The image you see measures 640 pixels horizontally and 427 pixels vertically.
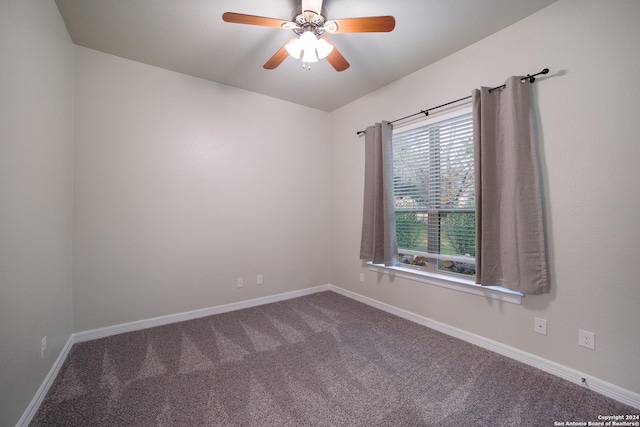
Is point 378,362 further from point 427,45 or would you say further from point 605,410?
point 427,45

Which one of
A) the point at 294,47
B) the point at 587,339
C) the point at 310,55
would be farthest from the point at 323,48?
the point at 587,339

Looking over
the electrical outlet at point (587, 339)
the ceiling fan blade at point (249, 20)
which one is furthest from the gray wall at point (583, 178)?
the ceiling fan blade at point (249, 20)

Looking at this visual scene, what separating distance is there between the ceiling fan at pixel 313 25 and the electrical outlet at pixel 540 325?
2.34 meters

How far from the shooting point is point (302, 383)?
5.82 feet

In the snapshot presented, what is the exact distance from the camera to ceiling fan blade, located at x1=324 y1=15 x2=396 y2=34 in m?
1.60

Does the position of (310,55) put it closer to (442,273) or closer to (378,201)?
(378,201)

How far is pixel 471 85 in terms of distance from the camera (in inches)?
91.8

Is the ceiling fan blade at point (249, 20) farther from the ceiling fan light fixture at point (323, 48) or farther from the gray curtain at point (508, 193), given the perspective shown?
the gray curtain at point (508, 193)

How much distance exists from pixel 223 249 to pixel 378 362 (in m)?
2.08

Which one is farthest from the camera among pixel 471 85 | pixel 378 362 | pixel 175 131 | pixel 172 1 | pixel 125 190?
pixel 175 131

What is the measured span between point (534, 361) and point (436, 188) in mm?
1605

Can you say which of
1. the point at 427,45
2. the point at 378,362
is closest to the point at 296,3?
the point at 427,45

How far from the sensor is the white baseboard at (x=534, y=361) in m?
1.59

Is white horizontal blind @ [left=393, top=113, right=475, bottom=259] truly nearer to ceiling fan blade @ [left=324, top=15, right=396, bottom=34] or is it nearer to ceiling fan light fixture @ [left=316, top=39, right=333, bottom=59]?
ceiling fan blade @ [left=324, top=15, right=396, bottom=34]
